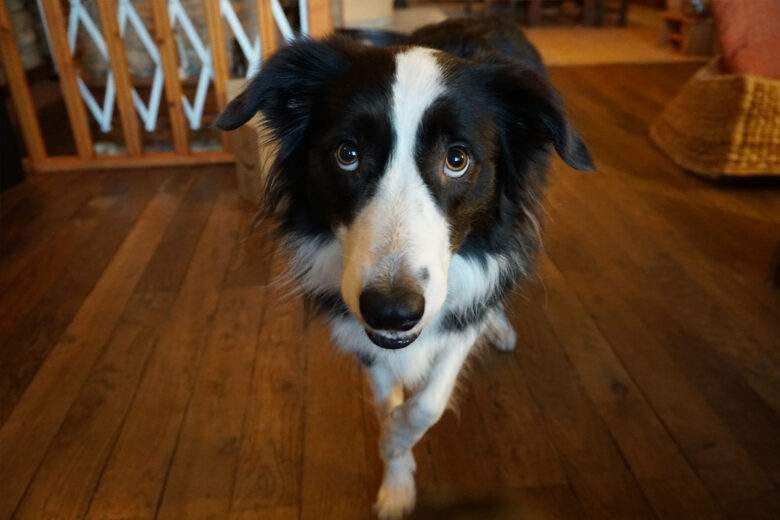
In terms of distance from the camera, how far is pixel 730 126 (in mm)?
2684

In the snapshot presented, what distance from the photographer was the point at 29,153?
306 cm

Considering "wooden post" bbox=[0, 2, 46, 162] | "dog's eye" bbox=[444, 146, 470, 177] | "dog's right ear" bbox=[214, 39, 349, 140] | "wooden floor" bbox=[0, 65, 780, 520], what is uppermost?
"dog's right ear" bbox=[214, 39, 349, 140]

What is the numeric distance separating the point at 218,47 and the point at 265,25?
0.91 feet

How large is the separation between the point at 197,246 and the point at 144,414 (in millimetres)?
918

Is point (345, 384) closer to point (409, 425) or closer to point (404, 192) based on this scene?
point (409, 425)

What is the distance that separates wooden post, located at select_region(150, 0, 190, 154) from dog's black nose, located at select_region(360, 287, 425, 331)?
2.45 meters

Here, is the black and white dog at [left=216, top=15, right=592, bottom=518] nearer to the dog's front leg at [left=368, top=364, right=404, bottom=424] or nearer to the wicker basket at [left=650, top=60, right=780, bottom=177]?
the dog's front leg at [left=368, top=364, right=404, bottom=424]

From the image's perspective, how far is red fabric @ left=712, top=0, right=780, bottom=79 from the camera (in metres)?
2.70

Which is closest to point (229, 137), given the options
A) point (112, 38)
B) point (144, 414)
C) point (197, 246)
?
point (112, 38)

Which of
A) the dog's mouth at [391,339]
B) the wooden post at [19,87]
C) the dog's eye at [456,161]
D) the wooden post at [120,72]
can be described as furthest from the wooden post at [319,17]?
the dog's mouth at [391,339]

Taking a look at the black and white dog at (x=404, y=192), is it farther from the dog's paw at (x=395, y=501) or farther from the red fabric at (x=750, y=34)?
the red fabric at (x=750, y=34)

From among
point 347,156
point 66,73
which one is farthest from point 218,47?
point 347,156

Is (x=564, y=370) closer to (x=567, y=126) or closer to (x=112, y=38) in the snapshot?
(x=567, y=126)

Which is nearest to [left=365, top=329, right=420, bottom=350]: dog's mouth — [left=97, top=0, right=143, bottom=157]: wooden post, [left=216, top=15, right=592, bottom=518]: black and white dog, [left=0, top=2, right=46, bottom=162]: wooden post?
[left=216, top=15, right=592, bottom=518]: black and white dog
